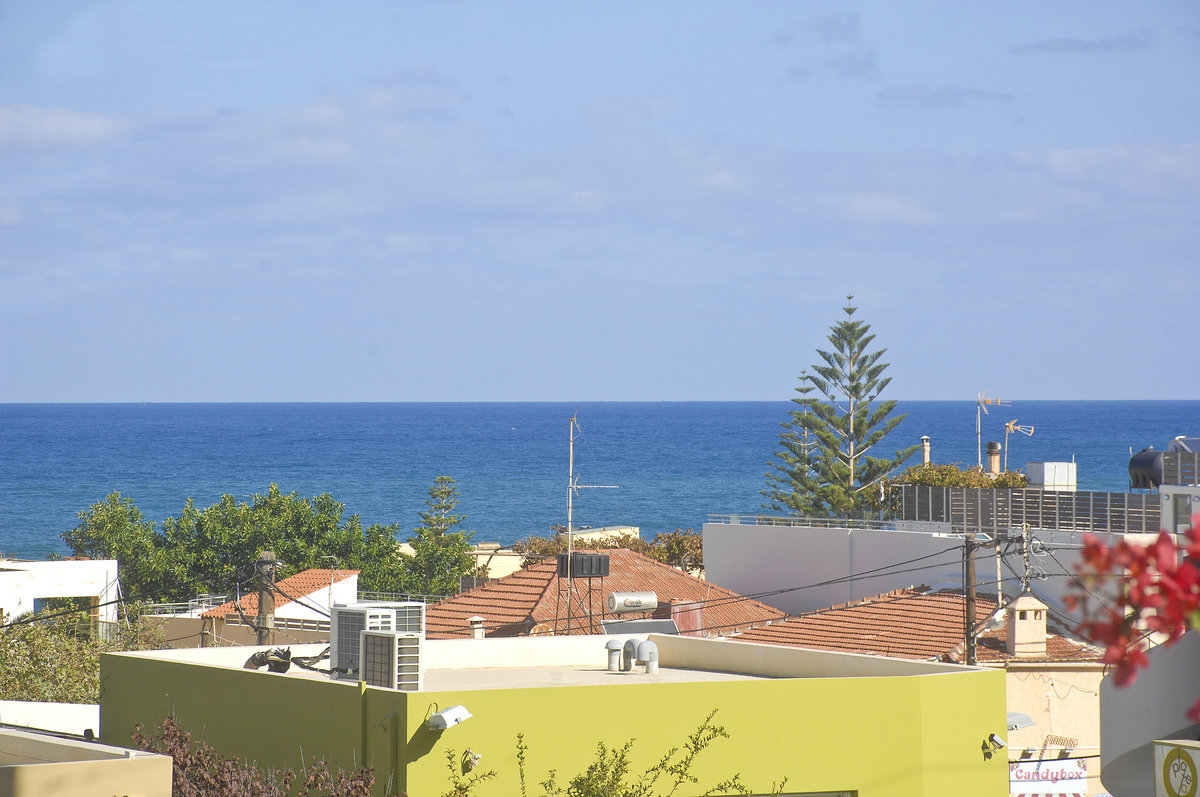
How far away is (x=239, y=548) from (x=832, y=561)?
25.9m

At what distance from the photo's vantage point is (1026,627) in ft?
75.7

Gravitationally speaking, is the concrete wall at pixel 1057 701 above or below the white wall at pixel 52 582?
below

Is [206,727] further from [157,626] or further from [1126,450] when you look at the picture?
[1126,450]

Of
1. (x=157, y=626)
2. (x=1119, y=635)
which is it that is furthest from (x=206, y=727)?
(x=157, y=626)

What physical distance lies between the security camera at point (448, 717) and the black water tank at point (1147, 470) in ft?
96.2

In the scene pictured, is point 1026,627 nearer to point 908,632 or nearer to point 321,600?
point 908,632

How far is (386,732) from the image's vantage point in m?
11.0

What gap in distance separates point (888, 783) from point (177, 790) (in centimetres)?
623

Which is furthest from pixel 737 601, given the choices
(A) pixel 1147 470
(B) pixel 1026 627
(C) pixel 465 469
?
(C) pixel 465 469

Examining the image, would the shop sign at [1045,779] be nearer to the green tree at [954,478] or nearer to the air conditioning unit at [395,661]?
the air conditioning unit at [395,661]

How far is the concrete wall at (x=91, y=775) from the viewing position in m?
8.44

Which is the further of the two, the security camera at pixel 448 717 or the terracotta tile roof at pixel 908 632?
the terracotta tile roof at pixel 908 632

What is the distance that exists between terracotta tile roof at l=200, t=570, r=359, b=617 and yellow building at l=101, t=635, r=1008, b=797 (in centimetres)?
2422

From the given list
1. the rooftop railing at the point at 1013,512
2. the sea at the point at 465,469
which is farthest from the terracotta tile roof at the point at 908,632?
the sea at the point at 465,469
